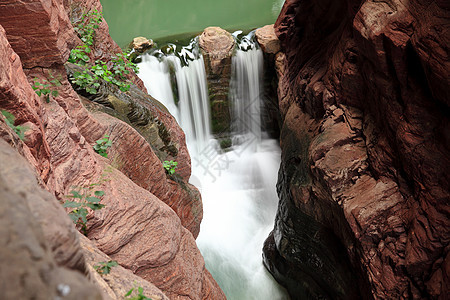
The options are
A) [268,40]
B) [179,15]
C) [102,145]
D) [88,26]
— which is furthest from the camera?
[179,15]

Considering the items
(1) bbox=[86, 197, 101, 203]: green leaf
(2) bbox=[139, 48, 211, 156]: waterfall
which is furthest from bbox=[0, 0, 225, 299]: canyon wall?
(2) bbox=[139, 48, 211, 156]: waterfall

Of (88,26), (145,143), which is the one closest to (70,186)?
(145,143)

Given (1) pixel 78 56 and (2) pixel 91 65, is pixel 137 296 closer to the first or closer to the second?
(1) pixel 78 56

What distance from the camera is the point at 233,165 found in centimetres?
933

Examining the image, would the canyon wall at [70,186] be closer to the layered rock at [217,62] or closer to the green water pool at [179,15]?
the layered rock at [217,62]

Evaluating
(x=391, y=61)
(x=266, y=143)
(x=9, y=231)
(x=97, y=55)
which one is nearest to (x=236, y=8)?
(x=266, y=143)

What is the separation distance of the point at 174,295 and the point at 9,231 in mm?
2445

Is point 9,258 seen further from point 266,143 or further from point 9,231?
point 266,143

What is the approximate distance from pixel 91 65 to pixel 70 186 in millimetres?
2573

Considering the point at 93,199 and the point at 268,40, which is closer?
the point at 93,199

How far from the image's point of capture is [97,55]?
489 centimetres

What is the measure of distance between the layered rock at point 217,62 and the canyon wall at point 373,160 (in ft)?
12.4

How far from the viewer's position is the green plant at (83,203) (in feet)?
7.54

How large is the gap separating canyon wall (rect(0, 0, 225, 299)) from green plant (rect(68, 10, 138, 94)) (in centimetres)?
13
